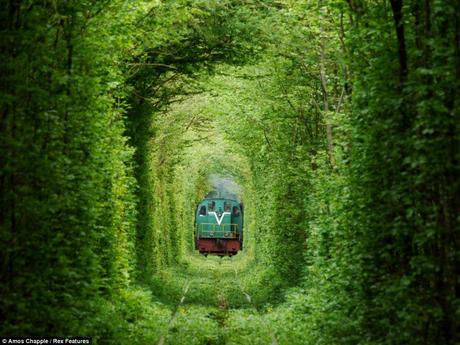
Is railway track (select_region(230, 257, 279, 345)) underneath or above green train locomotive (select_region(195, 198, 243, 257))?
underneath

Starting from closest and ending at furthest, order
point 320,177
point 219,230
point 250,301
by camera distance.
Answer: point 320,177 < point 250,301 < point 219,230

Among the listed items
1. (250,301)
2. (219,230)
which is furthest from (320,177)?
(219,230)

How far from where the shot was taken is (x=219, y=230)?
150 feet

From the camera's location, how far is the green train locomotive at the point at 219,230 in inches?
1780

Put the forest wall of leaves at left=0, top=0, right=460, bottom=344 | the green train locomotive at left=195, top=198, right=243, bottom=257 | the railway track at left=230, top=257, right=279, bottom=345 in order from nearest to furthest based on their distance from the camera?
the forest wall of leaves at left=0, top=0, right=460, bottom=344 < the railway track at left=230, top=257, right=279, bottom=345 < the green train locomotive at left=195, top=198, right=243, bottom=257

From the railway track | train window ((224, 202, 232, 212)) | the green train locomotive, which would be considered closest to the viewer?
the railway track

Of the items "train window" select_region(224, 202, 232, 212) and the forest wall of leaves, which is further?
"train window" select_region(224, 202, 232, 212)

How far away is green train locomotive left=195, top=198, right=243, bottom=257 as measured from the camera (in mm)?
45219

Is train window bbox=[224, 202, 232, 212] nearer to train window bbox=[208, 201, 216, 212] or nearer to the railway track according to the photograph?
train window bbox=[208, 201, 216, 212]

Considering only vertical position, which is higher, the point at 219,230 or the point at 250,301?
the point at 219,230

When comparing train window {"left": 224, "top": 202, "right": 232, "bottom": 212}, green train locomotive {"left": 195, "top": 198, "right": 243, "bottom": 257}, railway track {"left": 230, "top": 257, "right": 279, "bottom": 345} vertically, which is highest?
train window {"left": 224, "top": 202, "right": 232, "bottom": 212}

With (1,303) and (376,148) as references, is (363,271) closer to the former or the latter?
(376,148)

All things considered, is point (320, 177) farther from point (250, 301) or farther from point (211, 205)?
point (211, 205)

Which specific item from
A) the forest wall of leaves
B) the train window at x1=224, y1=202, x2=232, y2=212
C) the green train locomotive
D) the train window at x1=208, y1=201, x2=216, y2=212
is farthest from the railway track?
the train window at x1=208, y1=201, x2=216, y2=212
